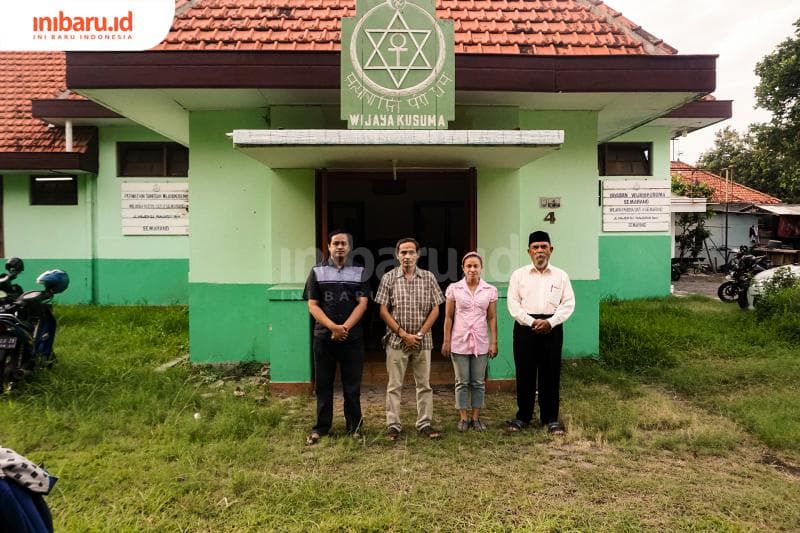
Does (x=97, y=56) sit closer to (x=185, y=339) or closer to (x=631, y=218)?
(x=185, y=339)

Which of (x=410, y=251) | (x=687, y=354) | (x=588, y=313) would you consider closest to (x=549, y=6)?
(x=588, y=313)

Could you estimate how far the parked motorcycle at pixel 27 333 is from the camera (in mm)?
5051

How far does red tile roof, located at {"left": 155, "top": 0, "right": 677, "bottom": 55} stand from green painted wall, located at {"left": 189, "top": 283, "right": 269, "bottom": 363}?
265cm

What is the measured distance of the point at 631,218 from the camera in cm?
1128

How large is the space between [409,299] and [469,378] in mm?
814

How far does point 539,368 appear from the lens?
14.4ft

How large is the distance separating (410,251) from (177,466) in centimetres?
227

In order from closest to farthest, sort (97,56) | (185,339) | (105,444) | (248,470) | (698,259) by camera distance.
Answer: (248,470) → (105,444) → (97,56) → (185,339) → (698,259)

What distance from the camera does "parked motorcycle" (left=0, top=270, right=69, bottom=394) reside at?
16.6ft

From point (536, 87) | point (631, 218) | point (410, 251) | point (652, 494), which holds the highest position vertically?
point (536, 87)

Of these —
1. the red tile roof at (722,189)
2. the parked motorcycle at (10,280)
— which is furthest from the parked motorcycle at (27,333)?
the red tile roof at (722,189)

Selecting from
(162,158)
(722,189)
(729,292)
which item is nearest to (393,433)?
(162,158)

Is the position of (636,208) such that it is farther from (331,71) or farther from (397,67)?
(331,71)

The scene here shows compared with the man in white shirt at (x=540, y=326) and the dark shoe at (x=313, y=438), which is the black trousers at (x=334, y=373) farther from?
the man in white shirt at (x=540, y=326)
